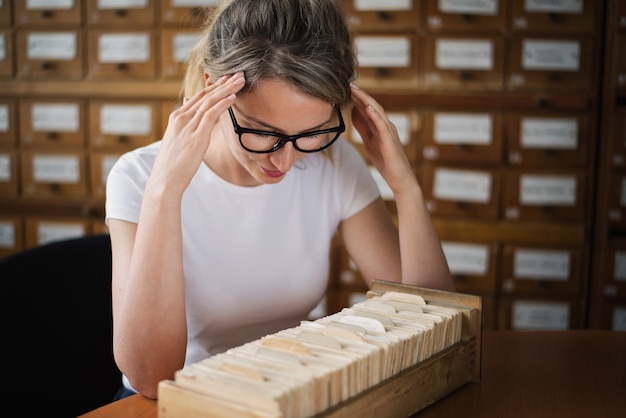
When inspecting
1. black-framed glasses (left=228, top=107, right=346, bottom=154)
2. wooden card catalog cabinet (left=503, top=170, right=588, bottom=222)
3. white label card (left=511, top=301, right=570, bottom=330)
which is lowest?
white label card (left=511, top=301, right=570, bottom=330)

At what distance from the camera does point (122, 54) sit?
2492 mm

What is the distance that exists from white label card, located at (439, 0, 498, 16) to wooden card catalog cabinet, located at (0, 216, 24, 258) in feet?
5.95

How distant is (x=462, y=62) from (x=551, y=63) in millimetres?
303

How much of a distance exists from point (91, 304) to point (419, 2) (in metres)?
1.58

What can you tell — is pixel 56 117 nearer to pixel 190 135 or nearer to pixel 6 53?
pixel 6 53

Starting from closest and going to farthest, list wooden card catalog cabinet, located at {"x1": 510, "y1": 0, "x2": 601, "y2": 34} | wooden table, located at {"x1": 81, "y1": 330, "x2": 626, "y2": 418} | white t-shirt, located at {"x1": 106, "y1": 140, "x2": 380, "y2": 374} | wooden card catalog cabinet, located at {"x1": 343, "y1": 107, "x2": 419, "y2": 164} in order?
1. wooden table, located at {"x1": 81, "y1": 330, "x2": 626, "y2": 418}
2. white t-shirt, located at {"x1": 106, "y1": 140, "x2": 380, "y2": 374}
3. wooden card catalog cabinet, located at {"x1": 510, "y1": 0, "x2": 601, "y2": 34}
4. wooden card catalog cabinet, located at {"x1": 343, "y1": 107, "x2": 419, "y2": 164}

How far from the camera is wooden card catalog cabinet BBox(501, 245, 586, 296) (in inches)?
93.5

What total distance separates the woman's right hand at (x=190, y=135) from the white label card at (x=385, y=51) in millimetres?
1316

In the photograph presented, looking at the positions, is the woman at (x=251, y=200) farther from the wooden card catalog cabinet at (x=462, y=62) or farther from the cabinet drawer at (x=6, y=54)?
the cabinet drawer at (x=6, y=54)

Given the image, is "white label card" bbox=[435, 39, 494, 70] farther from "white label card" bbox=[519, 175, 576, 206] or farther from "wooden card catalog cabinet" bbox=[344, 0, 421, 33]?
"white label card" bbox=[519, 175, 576, 206]

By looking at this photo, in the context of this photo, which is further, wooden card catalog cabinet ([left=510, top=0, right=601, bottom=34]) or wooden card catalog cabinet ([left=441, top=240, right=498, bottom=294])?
wooden card catalog cabinet ([left=441, top=240, right=498, bottom=294])

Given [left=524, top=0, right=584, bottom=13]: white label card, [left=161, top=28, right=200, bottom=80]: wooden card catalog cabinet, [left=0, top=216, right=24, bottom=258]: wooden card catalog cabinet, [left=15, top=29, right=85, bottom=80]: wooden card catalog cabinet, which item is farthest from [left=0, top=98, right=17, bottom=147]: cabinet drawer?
[left=524, top=0, right=584, bottom=13]: white label card

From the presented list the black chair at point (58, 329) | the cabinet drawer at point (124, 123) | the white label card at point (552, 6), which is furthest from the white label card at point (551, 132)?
the black chair at point (58, 329)

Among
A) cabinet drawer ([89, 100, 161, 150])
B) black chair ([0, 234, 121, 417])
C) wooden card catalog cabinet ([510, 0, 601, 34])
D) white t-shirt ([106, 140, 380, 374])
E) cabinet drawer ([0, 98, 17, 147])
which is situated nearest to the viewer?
black chair ([0, 234, 121, 417])
